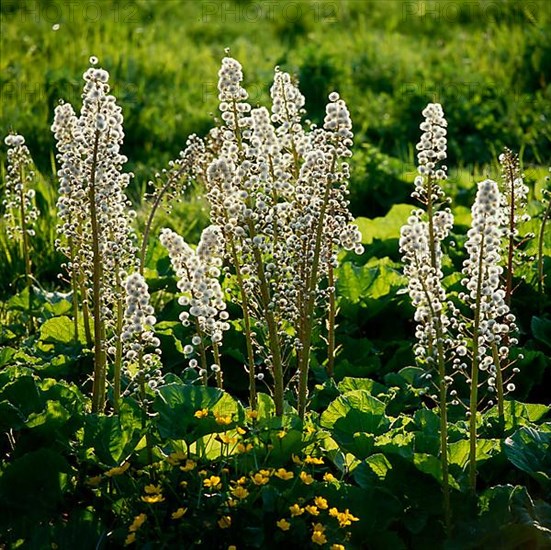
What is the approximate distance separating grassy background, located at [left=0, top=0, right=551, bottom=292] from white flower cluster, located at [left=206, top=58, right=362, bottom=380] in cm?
282

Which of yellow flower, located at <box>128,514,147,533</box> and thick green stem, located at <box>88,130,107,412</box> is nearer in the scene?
yellow flower, located at <box>128,514,147,533</box>

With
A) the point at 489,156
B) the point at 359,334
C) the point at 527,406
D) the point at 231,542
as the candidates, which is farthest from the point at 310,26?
the point at 231,542

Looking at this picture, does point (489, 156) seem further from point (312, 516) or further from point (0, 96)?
point (312, 516)

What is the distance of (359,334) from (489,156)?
357 cm

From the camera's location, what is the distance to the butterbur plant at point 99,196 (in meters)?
3.27

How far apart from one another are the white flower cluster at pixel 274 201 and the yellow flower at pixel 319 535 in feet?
2.56

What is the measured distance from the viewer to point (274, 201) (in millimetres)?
3549

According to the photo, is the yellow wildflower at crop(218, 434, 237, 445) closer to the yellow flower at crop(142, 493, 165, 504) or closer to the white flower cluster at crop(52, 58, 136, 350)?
the yellow flower at crop(142, 493, 165, 504)

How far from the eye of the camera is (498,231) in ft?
9.59

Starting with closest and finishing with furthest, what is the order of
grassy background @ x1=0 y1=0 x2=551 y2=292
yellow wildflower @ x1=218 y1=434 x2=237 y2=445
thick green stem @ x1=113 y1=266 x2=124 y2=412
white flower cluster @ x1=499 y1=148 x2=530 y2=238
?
yellow wildflower @ x1=218 y1=434 x2=237 y2=445
thick green stem @ x1=113 y1=266 x2=124 y2=412
white flower cluster @ x1=499 y1=148 x2=530 y2=238
grassy background @ x1=0 y1=0 x2=551 y2=292

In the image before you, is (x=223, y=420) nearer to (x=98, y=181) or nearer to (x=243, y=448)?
(x=243, y=448)

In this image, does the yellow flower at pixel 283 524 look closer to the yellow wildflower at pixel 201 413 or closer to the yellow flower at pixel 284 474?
the yellow flower at pixel 284 474

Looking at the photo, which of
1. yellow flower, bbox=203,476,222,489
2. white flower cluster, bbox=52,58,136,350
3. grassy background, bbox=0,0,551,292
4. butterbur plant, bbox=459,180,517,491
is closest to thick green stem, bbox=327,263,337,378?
white flower cluster, bbox=52,58,136,350

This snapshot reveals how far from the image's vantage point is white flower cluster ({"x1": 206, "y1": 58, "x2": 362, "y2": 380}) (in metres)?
3.21
